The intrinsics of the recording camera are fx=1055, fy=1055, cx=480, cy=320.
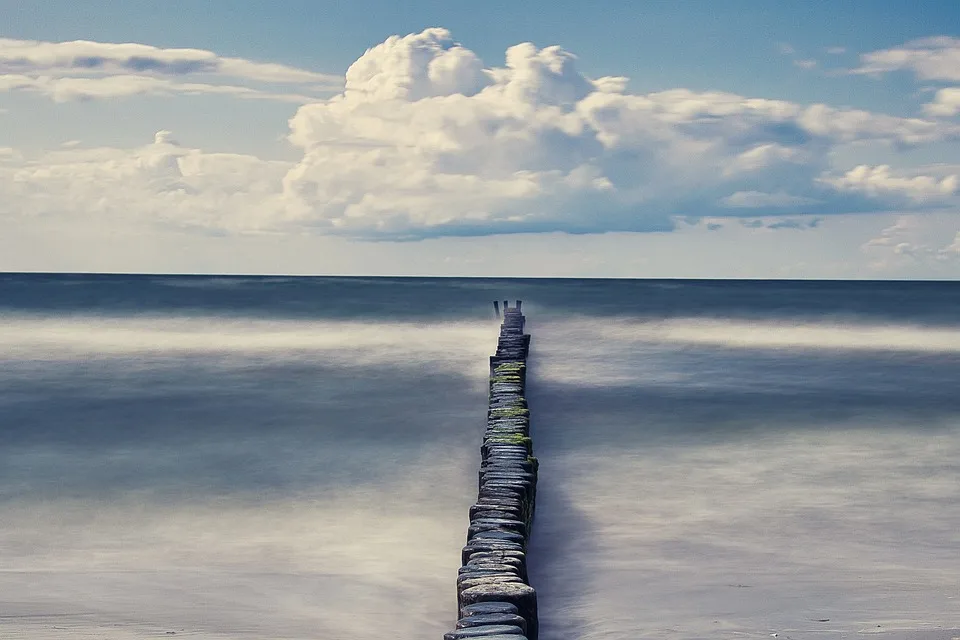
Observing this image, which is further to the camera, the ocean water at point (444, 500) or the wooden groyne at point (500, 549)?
the ocean water at point (444, 500)

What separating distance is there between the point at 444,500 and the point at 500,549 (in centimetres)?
399

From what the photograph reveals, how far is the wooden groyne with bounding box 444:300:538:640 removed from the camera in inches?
211

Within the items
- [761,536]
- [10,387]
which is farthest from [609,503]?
[10,387]

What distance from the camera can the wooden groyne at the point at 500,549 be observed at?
535 centimetres

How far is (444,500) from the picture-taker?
1034 cm

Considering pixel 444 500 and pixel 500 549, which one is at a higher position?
pixel 500 549

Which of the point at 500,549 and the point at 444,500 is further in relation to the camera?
the point at 444,500

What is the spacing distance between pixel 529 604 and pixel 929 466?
8063 mm

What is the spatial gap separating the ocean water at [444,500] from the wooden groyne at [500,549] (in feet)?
1.86

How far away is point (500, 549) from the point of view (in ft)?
21.0

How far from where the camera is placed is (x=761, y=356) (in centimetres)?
2947

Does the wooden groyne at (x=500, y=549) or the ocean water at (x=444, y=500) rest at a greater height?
the wooden groyne at (x=500, y=549)

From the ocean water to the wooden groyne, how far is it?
57cm

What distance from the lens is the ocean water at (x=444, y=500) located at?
6.77 m
